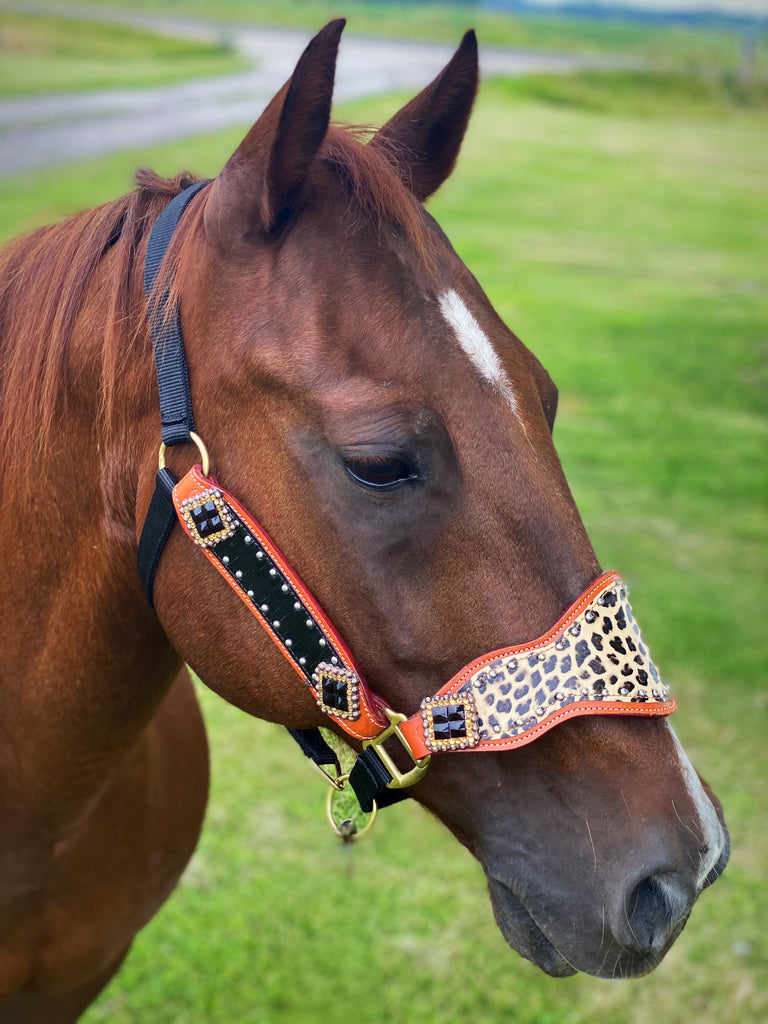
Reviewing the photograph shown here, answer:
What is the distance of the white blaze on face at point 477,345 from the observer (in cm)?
144

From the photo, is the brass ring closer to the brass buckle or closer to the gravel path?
the brass buckle

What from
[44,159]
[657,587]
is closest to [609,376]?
[657,587]

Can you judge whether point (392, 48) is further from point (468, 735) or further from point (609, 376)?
point (468, 735)

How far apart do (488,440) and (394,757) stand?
56cm

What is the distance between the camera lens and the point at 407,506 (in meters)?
1.38

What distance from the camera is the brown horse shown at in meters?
1.38

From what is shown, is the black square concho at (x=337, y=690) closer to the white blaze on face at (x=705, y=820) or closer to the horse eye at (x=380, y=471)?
the horse eye at (x=380, y=471)

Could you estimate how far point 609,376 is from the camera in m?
9.80

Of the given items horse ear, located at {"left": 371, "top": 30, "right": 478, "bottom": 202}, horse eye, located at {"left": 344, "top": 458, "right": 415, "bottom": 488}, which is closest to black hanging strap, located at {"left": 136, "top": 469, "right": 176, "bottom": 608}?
horse eye, located at {"left": 344, "top": 458, "right": 415, "bottom": 488}

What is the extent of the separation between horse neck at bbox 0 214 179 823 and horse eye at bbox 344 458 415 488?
391mm

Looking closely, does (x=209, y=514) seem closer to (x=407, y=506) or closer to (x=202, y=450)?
(x=202, y=450)

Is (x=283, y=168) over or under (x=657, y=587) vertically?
over

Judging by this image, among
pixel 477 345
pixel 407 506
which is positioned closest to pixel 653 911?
pixel 407 506

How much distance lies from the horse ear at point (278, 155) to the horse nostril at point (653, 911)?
1205 millimetres
